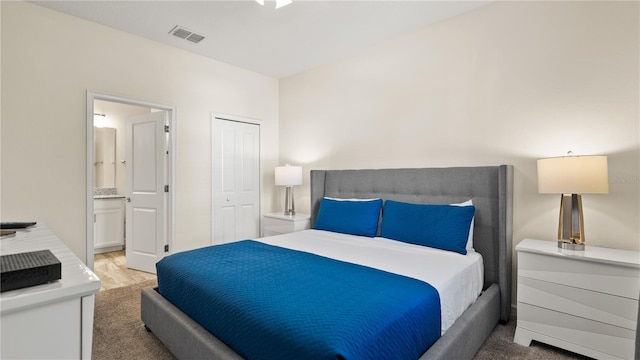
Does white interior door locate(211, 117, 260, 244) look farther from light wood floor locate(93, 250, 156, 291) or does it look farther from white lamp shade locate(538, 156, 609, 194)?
white lamp shade locate(538, 156, 609, 194)

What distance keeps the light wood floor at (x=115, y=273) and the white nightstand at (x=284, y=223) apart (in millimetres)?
1461

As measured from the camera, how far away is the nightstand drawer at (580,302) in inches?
70.7

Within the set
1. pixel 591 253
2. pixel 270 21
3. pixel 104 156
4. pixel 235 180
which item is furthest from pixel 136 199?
pixel 591 253

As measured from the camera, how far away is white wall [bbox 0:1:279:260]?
8.70ft

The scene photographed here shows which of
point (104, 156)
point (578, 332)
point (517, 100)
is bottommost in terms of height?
point (578, 332)

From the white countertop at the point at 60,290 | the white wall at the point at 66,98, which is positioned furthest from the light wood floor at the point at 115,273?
the white countertop at the point at 60,290

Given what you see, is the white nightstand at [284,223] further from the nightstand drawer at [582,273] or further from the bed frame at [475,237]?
the nightstand drawer at [582,273]

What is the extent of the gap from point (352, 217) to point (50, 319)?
8.58ft

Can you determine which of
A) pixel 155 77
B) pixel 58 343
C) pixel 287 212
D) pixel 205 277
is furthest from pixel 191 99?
pixel 58 343

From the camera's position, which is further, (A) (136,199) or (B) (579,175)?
(A) (136,199)

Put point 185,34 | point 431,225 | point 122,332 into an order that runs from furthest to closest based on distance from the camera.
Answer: point 185,34 < point 431,225 < point 122,332

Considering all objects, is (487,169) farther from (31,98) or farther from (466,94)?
(31,98)

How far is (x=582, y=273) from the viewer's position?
1924mm

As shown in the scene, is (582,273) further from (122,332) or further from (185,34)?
(185,34)
